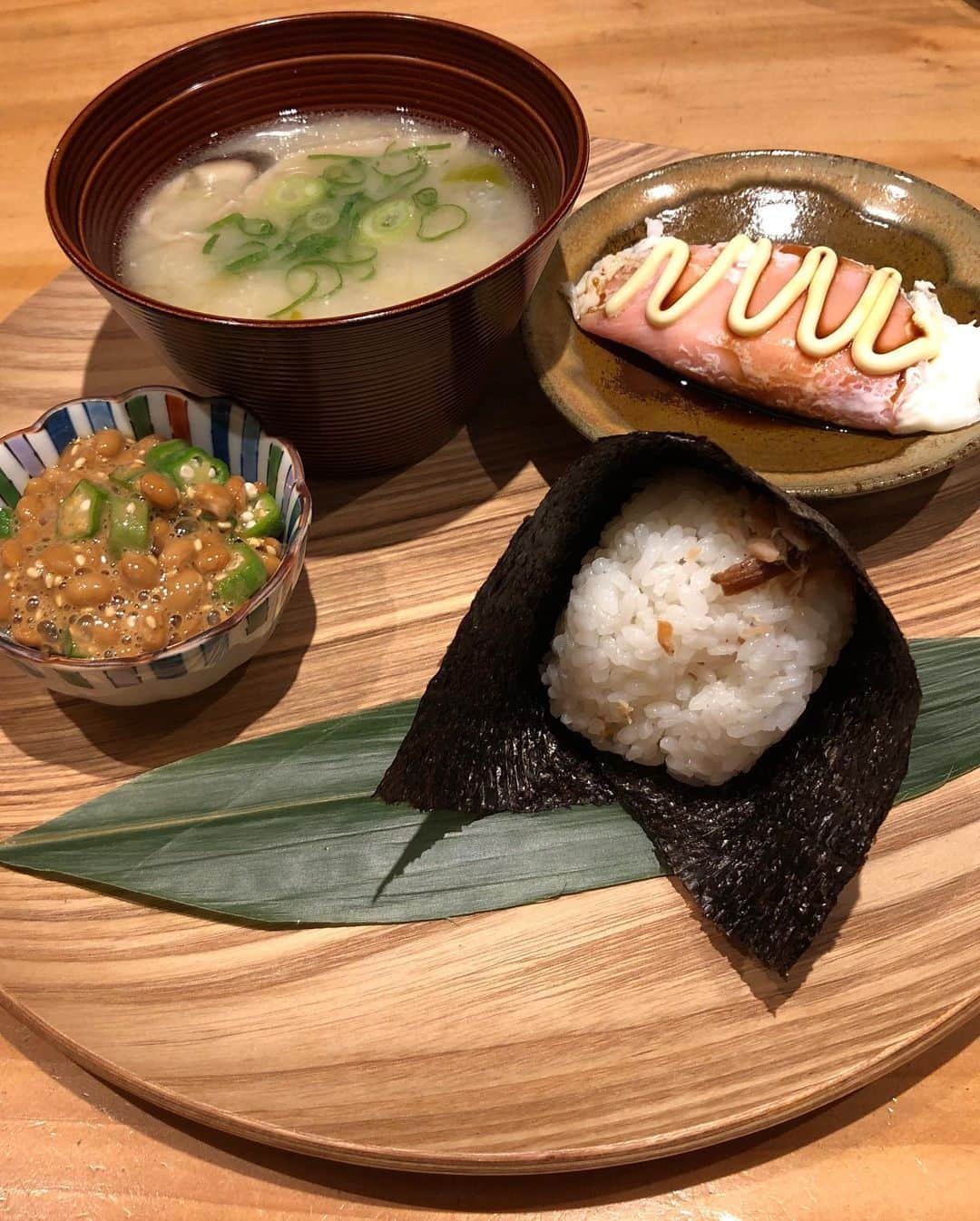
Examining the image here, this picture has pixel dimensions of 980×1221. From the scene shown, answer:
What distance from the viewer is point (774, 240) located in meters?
2.20

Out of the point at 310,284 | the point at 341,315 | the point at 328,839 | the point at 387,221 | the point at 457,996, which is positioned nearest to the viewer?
the point at 457,996

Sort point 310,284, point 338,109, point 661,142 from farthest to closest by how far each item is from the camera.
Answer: point 661,142
point 338,109
point 310,284

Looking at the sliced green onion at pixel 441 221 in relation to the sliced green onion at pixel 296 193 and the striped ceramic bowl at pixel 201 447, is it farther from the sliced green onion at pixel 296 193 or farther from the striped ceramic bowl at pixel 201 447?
the striped ceramic bowl at pixel 201 447

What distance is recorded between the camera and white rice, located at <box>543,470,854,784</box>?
4.98 ft

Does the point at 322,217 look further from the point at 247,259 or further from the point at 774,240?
the point at 774,240

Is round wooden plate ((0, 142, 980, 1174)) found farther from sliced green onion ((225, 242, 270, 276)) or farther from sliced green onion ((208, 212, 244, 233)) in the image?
sliced green onion ((208, 212, 244, 233))

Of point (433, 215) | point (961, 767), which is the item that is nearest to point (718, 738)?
point (961, 767)

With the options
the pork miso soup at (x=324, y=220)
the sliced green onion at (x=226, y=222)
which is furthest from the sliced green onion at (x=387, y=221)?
the sliced green onion at (x=226, y=222)

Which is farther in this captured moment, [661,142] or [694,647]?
[661,142]

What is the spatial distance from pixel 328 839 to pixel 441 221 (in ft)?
3.86

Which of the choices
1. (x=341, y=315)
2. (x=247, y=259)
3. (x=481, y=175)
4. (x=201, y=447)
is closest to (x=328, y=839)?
(x=201, y=447)

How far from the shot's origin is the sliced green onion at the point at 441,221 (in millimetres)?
1935

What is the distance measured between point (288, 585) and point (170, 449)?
335 mm

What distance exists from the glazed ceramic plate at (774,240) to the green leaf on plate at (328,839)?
1.58ft
